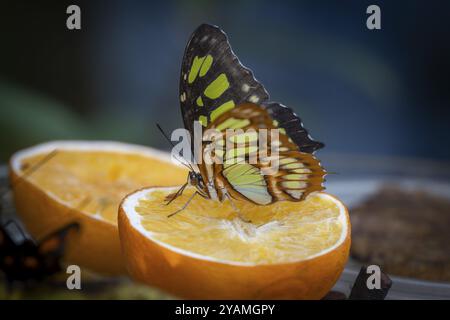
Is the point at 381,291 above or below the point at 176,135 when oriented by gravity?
below

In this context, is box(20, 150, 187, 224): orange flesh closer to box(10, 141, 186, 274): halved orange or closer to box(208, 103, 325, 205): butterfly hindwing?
box(10, 141, 186, 274): halved orange

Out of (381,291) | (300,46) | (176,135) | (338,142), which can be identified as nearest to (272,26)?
(300,46)

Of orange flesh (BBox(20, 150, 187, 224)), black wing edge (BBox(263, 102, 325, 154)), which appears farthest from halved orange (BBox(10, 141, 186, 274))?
black wing edge (BBox(263, 102, 325, 154))

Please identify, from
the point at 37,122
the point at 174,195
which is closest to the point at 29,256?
the point at 174,195

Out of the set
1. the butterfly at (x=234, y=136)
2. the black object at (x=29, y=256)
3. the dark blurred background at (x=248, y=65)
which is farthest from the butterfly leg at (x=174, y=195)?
the dark blurred background at (x=248, y=65)

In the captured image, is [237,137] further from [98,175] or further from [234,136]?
[98,175]

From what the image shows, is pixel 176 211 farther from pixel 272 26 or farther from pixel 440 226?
pixel 272 26

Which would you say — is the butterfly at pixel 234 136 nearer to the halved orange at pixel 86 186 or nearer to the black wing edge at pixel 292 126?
the black wing edge at pixel 292 126
